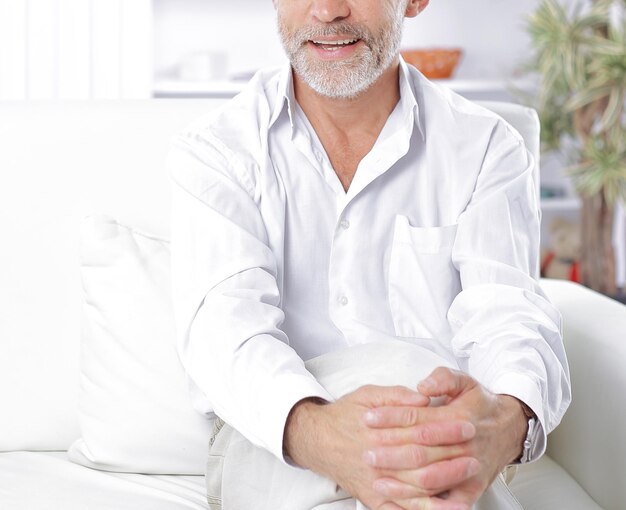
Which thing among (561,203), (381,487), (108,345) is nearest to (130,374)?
(108,345)

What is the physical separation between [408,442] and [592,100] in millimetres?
2709

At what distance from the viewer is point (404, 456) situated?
114 cm

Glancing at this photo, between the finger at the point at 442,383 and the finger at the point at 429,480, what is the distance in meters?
0.08

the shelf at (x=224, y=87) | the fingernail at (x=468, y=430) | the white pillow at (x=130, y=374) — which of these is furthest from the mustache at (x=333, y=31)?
the shelf at (x=224, y=87)

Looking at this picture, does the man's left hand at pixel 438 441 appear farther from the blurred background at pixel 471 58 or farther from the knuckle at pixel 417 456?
the blurred background at pixel 471 58

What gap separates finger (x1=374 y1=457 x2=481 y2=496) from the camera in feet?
3.71

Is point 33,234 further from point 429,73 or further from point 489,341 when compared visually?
point 429,73

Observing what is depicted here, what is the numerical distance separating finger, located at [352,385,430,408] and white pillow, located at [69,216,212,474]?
408 mm

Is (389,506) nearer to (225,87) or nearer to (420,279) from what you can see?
(420,279)

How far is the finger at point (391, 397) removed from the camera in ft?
3.83

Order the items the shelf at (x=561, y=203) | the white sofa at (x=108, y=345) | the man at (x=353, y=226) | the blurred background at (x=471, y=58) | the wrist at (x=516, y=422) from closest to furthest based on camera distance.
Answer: the wrist at (x=516, y=422) < the man at (x=353, y=226) < the white sofa at (x=108, y=345) < the blurred background at (x=471, y=58) < the shelf at (x=561, y=203)

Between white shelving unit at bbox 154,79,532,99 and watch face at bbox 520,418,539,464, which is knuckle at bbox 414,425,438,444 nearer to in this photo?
watch face at bbox 520,418,539,464

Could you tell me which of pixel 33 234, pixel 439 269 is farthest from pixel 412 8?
pixel 33 234

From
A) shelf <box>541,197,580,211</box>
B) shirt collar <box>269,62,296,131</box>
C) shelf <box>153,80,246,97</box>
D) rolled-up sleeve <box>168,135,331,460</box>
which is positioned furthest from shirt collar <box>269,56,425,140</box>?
shelf <box>541,197,580,211</box>
